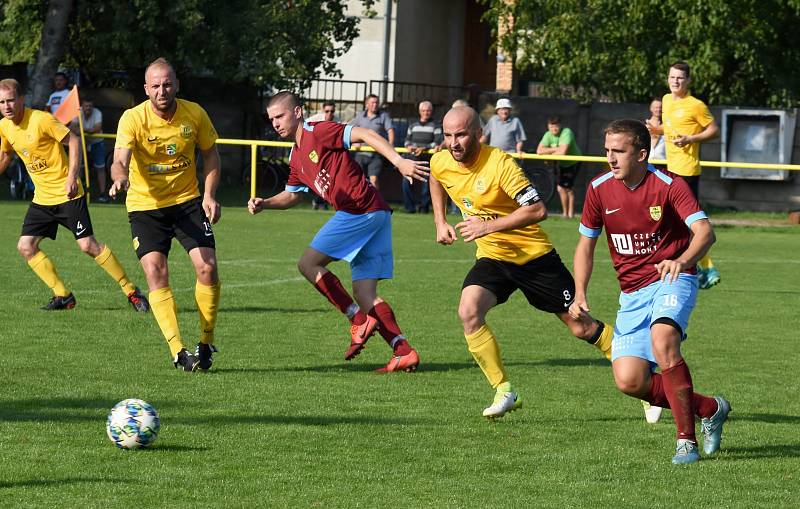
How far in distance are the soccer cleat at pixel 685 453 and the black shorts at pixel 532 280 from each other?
1.70 meters

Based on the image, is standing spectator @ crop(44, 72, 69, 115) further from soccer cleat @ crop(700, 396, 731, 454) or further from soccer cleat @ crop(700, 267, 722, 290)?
soccer cleat @ crop(700, 396, 731, 454)

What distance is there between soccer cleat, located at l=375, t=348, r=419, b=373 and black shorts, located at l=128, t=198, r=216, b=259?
4.72ft

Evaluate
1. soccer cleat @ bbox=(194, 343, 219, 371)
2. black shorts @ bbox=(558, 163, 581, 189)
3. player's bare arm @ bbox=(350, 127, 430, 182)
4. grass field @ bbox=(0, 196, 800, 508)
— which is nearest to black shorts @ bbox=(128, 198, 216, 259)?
soccer cleat @ bbox=(194, 343, 219, 371)

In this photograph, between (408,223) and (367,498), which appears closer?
(367,498)

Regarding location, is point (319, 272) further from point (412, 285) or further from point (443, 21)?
point (443, 21)

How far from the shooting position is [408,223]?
21.1 m

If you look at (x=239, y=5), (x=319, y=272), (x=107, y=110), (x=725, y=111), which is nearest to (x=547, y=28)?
(x=725, y=111)

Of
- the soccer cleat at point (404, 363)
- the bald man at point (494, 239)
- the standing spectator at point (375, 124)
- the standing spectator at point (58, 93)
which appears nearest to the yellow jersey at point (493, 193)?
the bald man at point (494, 239)

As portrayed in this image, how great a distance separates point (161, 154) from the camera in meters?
9.26

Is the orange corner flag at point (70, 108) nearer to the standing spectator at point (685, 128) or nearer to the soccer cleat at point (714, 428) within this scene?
the standing spectator at point (685, 128)

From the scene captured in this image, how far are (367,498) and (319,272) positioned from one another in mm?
3958

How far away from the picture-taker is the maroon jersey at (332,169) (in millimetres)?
9367

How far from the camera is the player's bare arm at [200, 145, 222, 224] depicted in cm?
901

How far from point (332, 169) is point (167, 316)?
1488mm
